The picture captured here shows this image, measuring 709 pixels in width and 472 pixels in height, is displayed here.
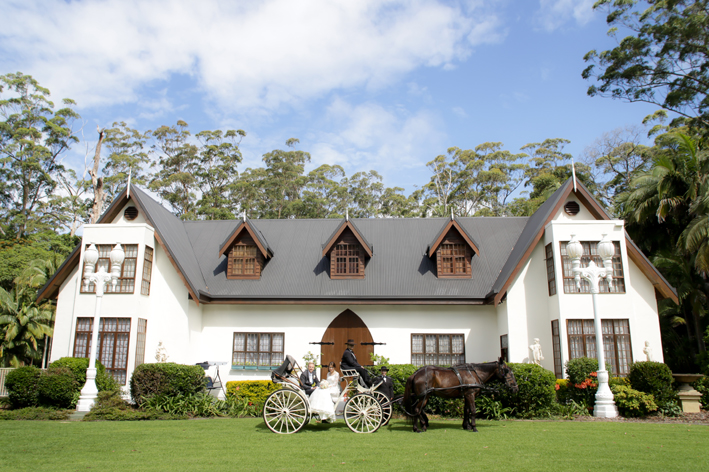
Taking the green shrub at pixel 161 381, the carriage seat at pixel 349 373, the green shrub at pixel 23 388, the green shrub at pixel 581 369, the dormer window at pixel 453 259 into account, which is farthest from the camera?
the dormer window at pixel 453 259

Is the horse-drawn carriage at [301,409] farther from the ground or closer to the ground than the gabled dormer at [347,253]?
closer to the ground

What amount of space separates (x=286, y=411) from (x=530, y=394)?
650 centimetres

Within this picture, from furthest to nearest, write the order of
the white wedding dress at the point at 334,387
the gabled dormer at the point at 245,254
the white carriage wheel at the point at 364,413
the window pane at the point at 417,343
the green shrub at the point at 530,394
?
1. the gabled dormer at the point at 245,254
2. the window pane at the point at 417,343
3. the green shrub at the point at 530,394
4. the white wedding dress at the point at 334,387
5. the white carriage wheel at the point at 364,413

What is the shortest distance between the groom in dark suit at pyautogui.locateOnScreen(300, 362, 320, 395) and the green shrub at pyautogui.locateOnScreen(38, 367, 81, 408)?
7714 millimetres

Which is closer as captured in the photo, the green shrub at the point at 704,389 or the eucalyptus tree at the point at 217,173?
the green shrub at the point at 704,389

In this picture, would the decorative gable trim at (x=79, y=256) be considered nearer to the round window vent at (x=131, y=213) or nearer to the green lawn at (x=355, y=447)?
the round window vent at (x=131, y=213)

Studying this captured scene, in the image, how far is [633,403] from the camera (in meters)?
13.2

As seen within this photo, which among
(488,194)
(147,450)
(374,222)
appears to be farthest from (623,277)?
(488,194)

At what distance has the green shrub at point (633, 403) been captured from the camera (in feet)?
43.2

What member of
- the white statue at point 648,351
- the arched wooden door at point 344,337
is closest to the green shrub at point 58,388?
the arched wooden door at point 344,337

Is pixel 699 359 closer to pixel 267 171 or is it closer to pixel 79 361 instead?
pixel 79 361

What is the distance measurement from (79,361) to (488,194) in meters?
39.2

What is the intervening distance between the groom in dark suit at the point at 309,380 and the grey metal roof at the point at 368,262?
703 centimetres

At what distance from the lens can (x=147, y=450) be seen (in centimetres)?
884
